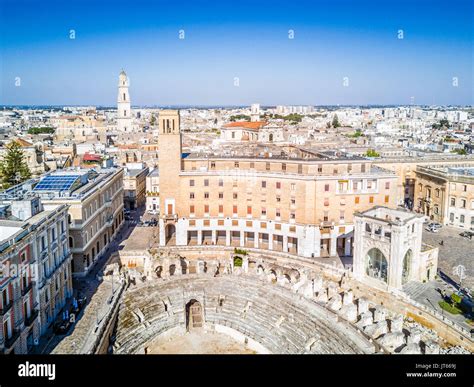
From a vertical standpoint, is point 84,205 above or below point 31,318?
above

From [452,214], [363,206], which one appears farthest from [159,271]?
[452,214]

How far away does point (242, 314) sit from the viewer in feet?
108

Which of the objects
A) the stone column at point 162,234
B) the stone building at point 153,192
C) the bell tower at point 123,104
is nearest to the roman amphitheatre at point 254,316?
the stone column at point 162,234

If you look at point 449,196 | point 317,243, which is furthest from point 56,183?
point 449,196

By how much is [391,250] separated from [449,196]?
24328 mm

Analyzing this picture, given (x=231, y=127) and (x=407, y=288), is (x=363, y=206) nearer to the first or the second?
(x=407, y=288)

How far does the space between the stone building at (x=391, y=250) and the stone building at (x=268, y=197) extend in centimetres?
752

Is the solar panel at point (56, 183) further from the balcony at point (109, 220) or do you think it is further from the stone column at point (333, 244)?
the stone column at point (333, 244)

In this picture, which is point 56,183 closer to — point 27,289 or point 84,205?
point 84,205

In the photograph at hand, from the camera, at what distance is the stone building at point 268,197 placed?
144 feet
